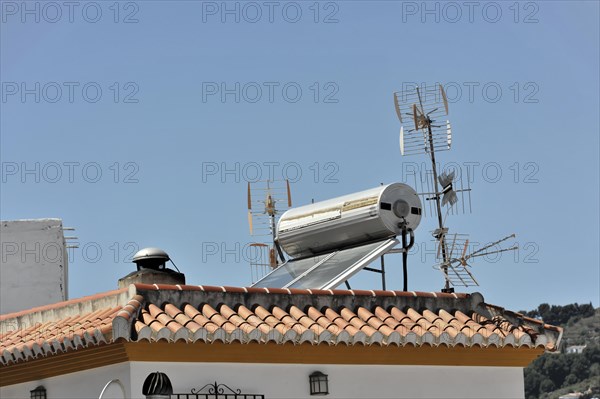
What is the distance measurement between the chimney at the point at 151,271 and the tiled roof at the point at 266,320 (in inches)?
36.6

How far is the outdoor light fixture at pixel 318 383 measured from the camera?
17.5m

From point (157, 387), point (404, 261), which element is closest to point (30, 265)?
point (404, 261)

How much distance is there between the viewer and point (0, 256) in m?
28.3

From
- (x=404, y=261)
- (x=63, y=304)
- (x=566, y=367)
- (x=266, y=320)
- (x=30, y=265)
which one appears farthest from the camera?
(x=566, y=367)

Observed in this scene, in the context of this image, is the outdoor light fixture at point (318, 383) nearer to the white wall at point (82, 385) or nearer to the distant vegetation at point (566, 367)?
the white wall at point (82, 385)

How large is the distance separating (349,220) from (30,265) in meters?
10.4

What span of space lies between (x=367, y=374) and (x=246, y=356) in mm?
1963

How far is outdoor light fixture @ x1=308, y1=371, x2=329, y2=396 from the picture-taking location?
17.5m

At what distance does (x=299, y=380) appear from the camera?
688 inches

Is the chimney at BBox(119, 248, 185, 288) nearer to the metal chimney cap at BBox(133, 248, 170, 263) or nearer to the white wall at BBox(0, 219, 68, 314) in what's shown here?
the metal chimney cap at BBox(133, 248, 170, 263)

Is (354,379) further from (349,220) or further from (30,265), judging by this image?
(30,265)

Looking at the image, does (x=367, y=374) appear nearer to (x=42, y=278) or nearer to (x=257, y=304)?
(x=257, y=304)

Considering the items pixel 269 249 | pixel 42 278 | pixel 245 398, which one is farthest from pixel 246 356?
pixel 42 278

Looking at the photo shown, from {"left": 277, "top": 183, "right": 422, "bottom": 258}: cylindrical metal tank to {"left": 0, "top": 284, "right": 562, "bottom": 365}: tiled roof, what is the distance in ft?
5.57
